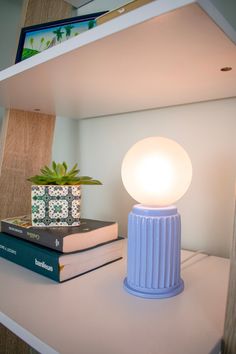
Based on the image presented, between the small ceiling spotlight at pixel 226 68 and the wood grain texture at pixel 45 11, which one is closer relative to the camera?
the small ceiling spotlight at pixel 226 68

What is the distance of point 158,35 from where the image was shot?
13.7 inches

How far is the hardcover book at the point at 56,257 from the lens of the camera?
53 centimetres

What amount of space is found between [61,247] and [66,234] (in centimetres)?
3

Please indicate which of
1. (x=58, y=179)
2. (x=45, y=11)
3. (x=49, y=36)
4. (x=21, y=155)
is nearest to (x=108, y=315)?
(x=58, y=179)

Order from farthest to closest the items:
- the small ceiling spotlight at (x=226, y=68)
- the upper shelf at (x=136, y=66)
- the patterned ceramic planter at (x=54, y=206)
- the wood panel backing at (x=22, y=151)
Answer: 1. the wood panel backing at (x=22, y=151)
2. the patterned ceramic planter at (x=54, y=206)
3. the small ceiling spotlight at (x=226, y=68)
4. the upper shelf at (x=136, y=66)

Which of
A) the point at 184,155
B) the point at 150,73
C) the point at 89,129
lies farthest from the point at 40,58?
the point at 89,129

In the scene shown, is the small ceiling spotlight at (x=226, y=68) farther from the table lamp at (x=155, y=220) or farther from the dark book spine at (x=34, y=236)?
the dark book spine at (x=34, y=236)

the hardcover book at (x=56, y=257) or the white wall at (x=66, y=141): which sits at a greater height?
the white wall at (x=66, y=141)

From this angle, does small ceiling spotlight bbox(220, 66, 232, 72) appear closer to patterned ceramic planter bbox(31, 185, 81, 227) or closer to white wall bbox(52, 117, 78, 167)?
patterned ceramic planter bbox(31, 185, 81, 227)

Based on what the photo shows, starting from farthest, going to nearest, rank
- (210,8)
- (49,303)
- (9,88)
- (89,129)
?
(89,129) < (9,88) < (49,303) < (210,8)

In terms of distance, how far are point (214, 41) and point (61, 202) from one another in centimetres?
47

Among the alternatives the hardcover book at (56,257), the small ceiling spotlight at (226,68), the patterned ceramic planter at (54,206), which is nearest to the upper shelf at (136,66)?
the small ceiling spotlight at (226,68)

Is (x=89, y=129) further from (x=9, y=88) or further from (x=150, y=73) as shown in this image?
(x=150, y=73)

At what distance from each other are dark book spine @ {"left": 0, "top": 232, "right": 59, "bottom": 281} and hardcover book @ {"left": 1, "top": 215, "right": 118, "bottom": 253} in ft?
0.05
